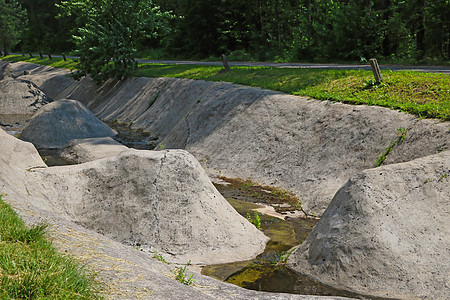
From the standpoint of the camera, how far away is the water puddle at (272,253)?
7.71m

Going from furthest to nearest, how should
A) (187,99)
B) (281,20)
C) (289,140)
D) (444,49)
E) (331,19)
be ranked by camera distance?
(281,20) < (331,19) < (444,49) < (187,99) < (289,140)

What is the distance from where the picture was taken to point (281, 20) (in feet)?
117

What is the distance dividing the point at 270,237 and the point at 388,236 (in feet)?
9.62

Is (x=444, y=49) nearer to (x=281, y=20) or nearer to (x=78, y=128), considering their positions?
(x=281, y=20)

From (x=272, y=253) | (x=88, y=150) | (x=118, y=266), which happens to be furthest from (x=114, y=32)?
(x=118, y=266)

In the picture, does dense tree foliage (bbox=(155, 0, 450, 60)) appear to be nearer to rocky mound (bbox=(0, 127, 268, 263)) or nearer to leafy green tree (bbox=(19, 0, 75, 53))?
rocky mound (bbox=(0, 127, 268, 263))

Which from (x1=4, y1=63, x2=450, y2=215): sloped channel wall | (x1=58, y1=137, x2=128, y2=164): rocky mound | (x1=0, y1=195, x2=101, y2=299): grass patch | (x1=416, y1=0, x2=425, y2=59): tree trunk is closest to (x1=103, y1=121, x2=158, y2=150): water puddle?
(x1=4, y1=63, x2=450, y2=215): sloped channel wall

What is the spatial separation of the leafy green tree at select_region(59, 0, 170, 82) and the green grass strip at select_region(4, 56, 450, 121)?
9.63 metres

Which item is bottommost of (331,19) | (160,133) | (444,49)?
(160,133)

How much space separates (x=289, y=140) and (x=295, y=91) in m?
2.61

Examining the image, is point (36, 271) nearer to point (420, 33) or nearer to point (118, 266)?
point (118, 266)

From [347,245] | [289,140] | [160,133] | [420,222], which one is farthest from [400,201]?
[160,133]

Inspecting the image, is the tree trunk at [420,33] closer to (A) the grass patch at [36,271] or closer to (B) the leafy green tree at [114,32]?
(B) the leafy green tree at [114,32]

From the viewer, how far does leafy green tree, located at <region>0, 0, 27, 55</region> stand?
2581 inches
